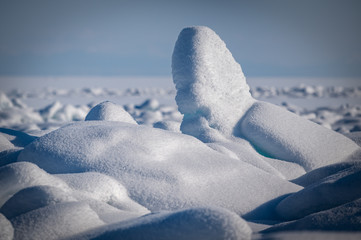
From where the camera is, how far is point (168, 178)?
1.98m

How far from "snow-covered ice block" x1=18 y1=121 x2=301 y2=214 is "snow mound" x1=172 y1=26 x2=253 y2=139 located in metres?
0.81

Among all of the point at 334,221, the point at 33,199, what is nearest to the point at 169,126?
the point at 33,199

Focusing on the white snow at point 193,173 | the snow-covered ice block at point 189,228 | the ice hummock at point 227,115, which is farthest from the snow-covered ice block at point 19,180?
the ice hummock at point 227,115

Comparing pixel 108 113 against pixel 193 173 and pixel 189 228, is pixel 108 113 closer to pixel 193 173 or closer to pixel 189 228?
pixel 193 173

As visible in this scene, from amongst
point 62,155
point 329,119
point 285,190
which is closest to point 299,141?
point 285,190

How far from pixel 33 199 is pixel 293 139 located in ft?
7.00

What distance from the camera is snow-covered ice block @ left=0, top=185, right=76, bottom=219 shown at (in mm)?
1565

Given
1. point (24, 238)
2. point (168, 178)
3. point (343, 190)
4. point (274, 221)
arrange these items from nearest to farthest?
point (24, 238) → point (343, 190) → point (274, 221) → point (168, 178)

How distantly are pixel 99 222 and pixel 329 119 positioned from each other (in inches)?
241

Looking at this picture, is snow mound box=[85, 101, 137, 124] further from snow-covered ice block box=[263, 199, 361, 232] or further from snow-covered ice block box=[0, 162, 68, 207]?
snow-covered ice block box=[263, 199, 361, 232]

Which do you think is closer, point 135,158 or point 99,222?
point 99,222

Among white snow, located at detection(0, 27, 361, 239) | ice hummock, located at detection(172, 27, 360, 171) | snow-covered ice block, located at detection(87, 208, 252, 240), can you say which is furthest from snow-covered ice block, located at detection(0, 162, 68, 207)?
ice hummock, located at detection(172, 27, 360, 171)

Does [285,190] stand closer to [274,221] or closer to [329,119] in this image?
[274,221]

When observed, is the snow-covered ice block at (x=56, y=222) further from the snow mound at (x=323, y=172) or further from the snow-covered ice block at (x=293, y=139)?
the snow-covered ice block at (x=293, y=139)
